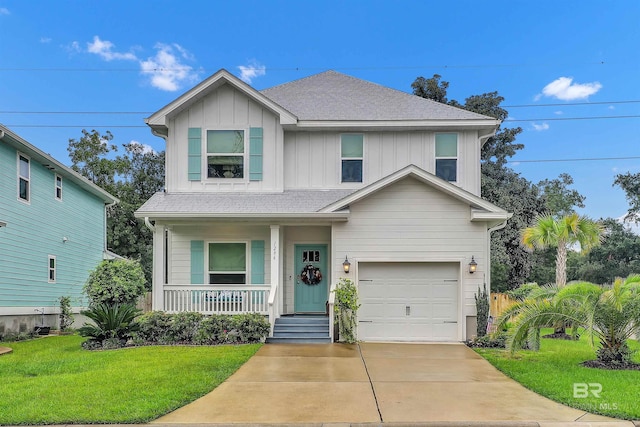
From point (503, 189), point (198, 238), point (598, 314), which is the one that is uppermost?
point (503, 189)

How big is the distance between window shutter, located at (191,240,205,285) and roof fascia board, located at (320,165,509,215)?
12.4 ft

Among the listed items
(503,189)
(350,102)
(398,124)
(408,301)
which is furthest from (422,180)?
(503,189)

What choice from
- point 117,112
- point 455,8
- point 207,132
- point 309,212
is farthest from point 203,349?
point 455,8

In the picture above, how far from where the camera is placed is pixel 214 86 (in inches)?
550

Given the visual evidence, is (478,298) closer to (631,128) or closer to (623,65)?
(623,65)

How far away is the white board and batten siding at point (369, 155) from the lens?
14484 millimetres

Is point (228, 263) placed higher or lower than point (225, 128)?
lower

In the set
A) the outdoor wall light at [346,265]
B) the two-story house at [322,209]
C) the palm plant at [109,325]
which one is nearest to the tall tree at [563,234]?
the two-story house at [322,209]

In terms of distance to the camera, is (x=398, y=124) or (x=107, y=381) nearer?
(x=107, y=381)

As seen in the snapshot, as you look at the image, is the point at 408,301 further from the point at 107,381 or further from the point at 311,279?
the point at 107,381

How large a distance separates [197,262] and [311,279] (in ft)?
10.6

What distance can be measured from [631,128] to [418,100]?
16447 millimetres

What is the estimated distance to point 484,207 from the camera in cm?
1245

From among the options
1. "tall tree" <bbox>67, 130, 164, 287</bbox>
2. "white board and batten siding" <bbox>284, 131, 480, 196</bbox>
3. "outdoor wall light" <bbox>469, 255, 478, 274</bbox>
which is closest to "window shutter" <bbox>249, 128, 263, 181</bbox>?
"white board and batten siding" <bbox>284, 131, 480, 196</bbox>
